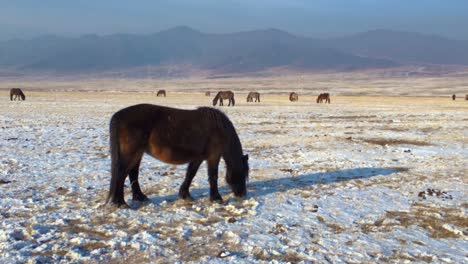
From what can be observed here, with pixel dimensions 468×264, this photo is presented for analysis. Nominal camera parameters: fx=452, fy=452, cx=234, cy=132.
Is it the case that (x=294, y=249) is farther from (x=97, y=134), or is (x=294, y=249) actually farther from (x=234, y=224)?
(x=97, y=134)

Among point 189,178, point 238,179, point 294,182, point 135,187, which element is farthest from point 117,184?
point 294,182

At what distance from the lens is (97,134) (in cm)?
1633

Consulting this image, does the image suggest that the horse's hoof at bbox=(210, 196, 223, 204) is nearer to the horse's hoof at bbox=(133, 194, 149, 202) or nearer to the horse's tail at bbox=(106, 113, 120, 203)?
the horse's hoof at bbox=(133, 194, 149, 202)

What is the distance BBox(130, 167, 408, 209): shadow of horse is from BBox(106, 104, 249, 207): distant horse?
13.3 inches

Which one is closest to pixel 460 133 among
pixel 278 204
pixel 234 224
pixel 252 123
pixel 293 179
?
pixel 252 123

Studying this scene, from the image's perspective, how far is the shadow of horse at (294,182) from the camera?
27.1 feet

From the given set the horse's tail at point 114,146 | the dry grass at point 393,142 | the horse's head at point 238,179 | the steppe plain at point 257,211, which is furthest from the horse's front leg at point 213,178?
the dry grass at point 393,142

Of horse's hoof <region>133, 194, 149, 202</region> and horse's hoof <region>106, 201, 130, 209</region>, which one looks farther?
horse's hoof <region>133, 194, 149, 202</region>

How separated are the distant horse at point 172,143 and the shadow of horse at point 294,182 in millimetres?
337

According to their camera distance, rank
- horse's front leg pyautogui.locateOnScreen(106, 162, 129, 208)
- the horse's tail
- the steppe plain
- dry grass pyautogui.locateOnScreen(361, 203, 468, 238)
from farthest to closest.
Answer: horse's front leg pyautogui.locateOnScreen(106, 162, 129, 208) → the horse's tail → dry grass pyautogui.locateOnScreen(361, 203, 468, 238) → the steppe plain

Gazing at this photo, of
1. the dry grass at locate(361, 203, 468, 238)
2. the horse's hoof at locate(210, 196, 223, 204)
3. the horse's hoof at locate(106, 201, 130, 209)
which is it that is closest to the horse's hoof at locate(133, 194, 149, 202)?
the horse's hoof at locate(106, 201, 130, 209)

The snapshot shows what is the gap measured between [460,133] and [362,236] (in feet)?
44.7

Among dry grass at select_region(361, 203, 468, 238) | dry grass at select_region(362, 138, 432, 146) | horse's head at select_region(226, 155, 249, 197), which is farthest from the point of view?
dry grass at select_region(362, 138, 432, 146)

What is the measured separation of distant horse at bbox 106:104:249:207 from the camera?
721 centimetres
